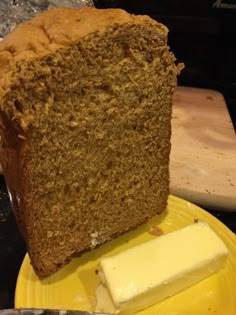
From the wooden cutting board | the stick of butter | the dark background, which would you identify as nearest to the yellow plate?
the stick of butter

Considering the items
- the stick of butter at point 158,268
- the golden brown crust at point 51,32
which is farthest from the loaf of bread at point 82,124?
the stick of butter at point 158,268

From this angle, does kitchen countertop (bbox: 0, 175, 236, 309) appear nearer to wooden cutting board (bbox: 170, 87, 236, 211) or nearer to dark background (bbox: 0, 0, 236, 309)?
wooden cutting board (bbox: 170, 87, 236, 211)

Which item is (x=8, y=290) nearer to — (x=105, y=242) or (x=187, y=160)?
(x=105, y=242)

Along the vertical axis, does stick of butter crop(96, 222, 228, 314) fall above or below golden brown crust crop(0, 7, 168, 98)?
below

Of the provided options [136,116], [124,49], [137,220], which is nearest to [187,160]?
[137,220]

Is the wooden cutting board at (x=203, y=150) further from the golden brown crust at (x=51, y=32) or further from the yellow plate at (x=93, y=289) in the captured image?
the golden brown crust at (x=51, y=32)
